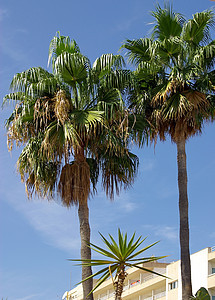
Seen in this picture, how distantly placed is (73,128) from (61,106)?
3.07 feet

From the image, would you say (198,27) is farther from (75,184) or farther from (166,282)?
Answer: (166,282)

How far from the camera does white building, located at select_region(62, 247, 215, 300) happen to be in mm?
47562

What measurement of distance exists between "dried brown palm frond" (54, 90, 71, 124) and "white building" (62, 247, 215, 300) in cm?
2795

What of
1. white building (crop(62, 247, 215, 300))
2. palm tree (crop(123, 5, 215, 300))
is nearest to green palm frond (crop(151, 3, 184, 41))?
palm tree (crop(123, 5, 215, 300))

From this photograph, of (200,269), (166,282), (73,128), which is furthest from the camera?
(166,282)

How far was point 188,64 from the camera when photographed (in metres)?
24.3

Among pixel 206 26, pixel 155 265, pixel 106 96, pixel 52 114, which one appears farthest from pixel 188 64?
pixel 155 265

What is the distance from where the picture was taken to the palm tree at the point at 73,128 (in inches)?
860

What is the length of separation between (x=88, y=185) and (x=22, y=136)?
3144 mm

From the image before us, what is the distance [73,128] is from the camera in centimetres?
2153

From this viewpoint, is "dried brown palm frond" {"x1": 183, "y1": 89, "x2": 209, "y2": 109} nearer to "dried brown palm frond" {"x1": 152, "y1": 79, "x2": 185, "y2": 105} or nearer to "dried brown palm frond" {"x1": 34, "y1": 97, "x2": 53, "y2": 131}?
"dried brown palm frond" {"x1": 152, "y1": 79, "x2": 185, "y2": 105}

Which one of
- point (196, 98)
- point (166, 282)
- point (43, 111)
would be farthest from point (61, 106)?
point (166, 282)

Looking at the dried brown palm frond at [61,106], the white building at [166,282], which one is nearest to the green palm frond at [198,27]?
the dried brown palm frond at [61,106]

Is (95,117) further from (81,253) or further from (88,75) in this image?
(81,253)
